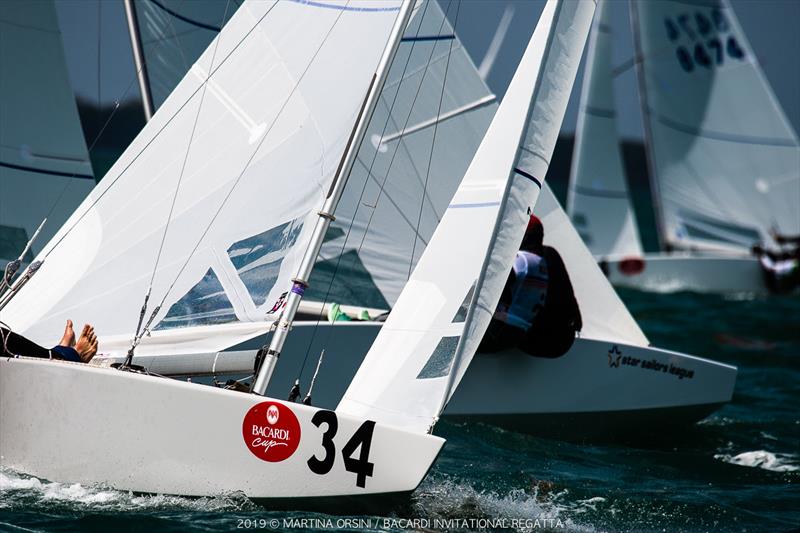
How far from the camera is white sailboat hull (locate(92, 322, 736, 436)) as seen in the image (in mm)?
5871

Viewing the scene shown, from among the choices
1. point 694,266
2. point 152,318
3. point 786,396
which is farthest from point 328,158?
point 694,266

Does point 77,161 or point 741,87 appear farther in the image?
point 741,87

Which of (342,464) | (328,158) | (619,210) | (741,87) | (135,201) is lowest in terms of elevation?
(342,464)

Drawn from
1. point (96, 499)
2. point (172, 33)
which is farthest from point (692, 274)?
point (96, 499)

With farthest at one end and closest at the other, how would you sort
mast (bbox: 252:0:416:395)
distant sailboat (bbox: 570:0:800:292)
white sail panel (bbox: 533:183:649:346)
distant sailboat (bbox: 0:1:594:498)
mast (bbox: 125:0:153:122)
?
distant sailboat (bbox: 570:0:800:292) → mast (bbox: 125:0:153:122) → white sail panel (bbox: 533:183:649:346) → mast (bbox: 252:0:416:395) → distant sailboat (bbox: 0:1:594:498)

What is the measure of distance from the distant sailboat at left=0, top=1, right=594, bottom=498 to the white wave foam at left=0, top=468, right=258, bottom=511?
0.12 feet

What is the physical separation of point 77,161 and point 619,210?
33.7ft

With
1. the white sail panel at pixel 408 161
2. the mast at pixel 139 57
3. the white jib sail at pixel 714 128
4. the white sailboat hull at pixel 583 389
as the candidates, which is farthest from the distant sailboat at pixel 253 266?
the white jib sail at pixel 714 128

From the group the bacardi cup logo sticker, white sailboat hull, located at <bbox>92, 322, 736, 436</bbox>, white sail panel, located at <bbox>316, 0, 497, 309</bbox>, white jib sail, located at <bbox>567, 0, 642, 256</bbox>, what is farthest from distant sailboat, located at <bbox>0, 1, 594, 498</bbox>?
white jib sail, located at <bbox>567, 0, 642, 256</bbox>

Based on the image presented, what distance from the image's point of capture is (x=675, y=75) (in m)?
15.7

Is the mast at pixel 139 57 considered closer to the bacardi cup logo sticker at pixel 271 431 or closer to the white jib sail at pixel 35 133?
the white jib sail at pixel 35 133

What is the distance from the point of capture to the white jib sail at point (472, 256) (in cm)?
392

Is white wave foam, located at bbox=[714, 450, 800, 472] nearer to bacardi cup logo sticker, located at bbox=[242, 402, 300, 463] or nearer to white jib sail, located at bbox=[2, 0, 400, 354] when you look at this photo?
white jib sail, located at bbox=[2, 0, 400, 354]

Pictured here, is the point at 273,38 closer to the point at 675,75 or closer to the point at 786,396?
the point at 786,396
